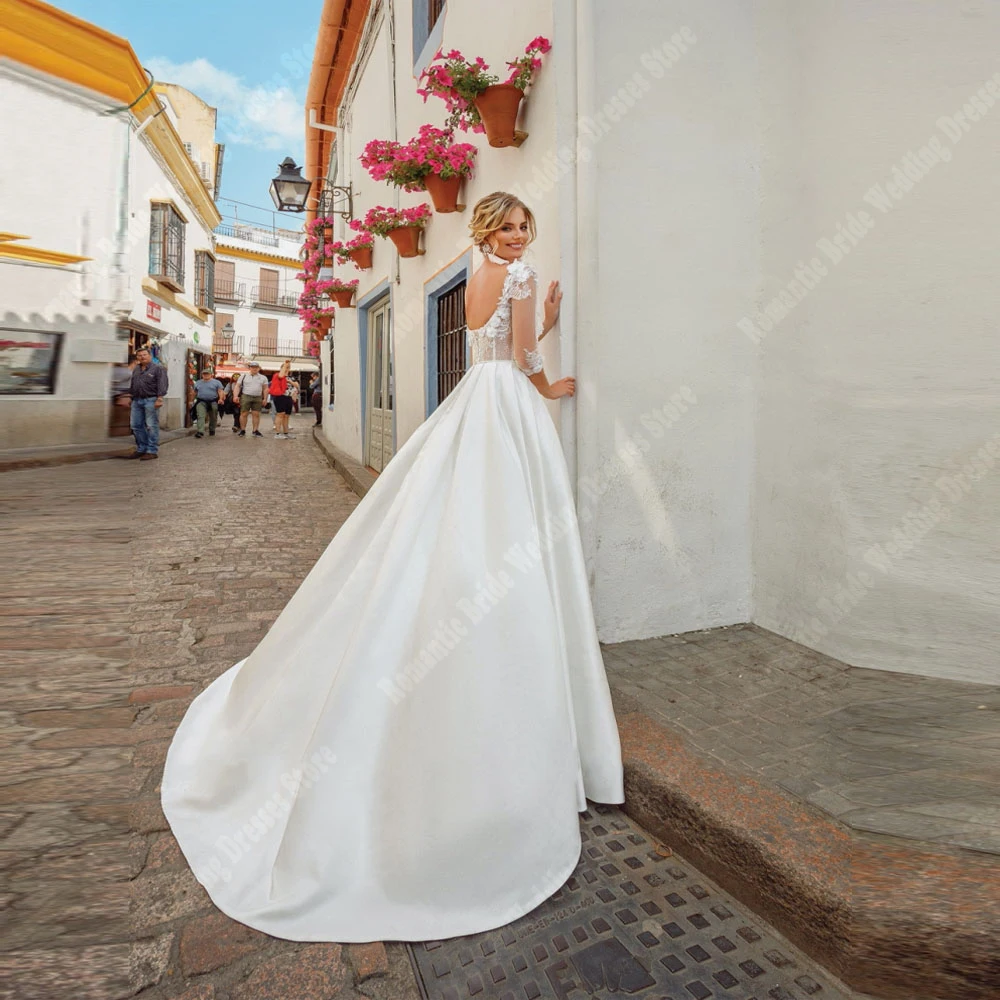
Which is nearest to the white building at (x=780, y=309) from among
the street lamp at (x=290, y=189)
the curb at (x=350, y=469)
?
the curb at (x=350, y=469)

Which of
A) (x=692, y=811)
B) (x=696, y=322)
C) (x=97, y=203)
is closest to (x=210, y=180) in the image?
(x=97, y=203)

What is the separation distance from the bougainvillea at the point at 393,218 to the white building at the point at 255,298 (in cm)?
3057

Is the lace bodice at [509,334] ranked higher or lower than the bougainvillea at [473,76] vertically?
lower

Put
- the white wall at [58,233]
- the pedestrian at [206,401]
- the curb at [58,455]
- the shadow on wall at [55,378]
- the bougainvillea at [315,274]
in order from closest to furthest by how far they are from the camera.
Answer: the curb at [58,455] → the shadow on wall at [55,378] → the white wall at [58,233] → the bougainvillea at [315,274] → the pedestrian at [206,401]

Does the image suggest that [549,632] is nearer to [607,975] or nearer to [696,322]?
[607,975]

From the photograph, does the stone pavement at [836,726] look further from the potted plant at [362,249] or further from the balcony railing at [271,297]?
the balcony railing at [271,297]

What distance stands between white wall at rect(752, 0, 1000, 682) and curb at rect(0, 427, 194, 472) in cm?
1120

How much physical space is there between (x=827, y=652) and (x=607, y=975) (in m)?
2.13

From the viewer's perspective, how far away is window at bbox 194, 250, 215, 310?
71.6 ft

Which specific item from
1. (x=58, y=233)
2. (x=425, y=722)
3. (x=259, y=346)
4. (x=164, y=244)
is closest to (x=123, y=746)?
(x=425, y=722)

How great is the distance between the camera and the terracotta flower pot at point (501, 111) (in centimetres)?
352

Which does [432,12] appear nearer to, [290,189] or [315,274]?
[290,189]

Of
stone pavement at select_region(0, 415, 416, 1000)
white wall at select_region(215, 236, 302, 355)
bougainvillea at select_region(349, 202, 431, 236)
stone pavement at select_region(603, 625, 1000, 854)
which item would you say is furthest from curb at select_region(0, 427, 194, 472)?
white wall at select_region(215, 236, 302, 355)

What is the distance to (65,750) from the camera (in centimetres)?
239
